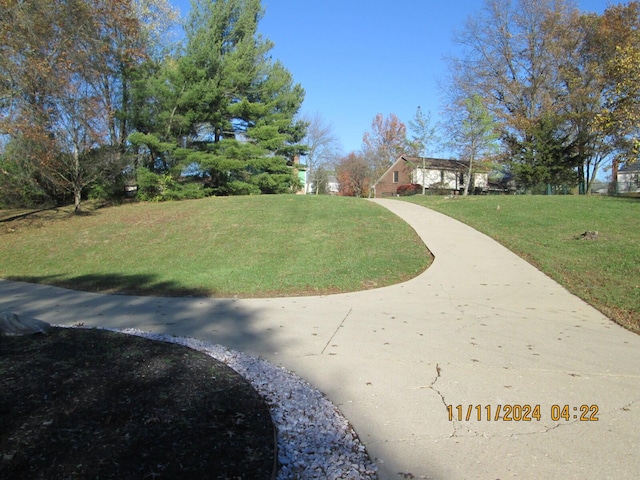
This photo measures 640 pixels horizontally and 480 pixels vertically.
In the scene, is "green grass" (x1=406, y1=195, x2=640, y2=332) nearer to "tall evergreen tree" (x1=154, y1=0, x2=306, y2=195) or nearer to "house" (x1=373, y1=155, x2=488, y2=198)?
"tall evergreen tree" (x1=154, y1=0, x2=306, y2=195)

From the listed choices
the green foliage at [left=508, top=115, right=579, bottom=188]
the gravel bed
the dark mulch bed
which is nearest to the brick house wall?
the green foliage at [left=508, top=115, right=579, bottom=188]

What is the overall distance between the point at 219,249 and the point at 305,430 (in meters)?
10.2

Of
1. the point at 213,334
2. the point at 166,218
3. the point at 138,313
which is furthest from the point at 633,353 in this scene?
the point at 166,218

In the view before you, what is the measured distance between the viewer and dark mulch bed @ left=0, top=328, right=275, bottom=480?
2395 millimetres

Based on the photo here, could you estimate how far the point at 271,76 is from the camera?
29.2 m

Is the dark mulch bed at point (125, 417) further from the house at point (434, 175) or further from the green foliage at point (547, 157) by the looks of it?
the house at point (434, 175)

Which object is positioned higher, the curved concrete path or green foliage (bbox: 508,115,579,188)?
green foliage (bbox: 508,115,579,188)

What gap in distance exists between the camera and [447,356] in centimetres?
464

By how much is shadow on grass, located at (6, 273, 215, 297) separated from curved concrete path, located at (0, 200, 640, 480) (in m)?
0.49

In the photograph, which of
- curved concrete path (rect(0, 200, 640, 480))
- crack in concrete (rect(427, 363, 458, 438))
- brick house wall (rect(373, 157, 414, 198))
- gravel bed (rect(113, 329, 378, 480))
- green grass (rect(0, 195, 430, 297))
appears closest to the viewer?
gravel bed (rect(113, 329, 378, 480))

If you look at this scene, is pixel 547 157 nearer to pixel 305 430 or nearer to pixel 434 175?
pixel 434 175

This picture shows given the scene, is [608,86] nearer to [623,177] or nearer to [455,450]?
[623,177]
